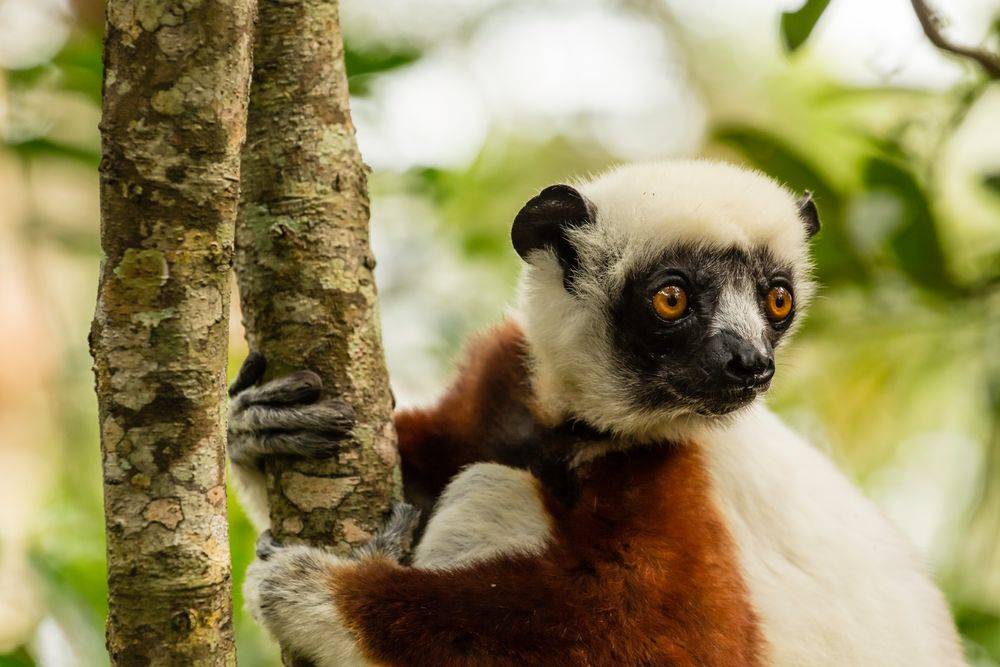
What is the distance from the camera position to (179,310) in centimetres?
252

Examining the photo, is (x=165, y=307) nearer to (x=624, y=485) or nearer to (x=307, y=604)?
(x=307, y=604)

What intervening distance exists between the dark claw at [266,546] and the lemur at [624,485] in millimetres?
13

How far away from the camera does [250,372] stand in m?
3.48

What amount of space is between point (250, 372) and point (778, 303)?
6.34 feet

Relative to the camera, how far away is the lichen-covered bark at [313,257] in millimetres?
3170

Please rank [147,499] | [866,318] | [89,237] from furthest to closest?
[89,237]
[866,318]
[147,499]

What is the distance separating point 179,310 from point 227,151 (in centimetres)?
41

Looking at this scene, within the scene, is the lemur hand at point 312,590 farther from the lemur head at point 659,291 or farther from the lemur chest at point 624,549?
the lemur head at point 659,291

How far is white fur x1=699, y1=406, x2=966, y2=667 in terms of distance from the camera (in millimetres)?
3684

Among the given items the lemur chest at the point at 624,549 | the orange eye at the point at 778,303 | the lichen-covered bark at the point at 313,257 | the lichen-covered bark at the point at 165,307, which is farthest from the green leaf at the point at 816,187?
the lichen-covered bark at the point at 165,307

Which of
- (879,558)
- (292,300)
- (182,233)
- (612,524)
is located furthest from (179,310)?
(879,558)

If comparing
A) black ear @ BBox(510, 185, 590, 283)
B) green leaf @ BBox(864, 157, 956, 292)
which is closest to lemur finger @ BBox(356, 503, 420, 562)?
black ear @ BBox(510, 185, 590, 283)

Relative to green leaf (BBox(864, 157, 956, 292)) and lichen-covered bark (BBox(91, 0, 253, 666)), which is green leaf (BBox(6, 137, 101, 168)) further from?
green leaf (BBox(864, 157, 956, 292))

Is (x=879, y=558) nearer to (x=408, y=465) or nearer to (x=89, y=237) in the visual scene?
(x=408, y=465)
